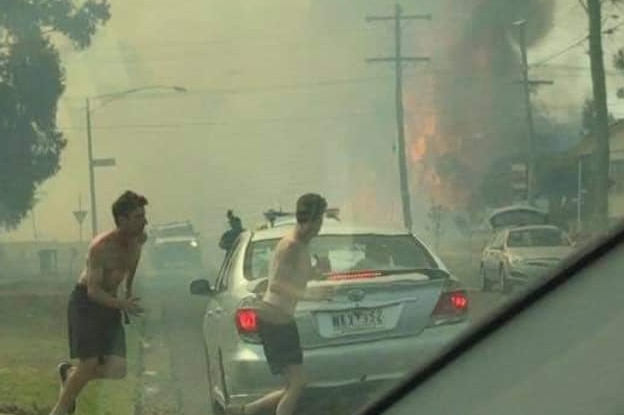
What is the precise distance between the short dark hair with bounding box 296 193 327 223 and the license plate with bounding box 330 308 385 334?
39 cm

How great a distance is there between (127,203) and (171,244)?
0.27 metres

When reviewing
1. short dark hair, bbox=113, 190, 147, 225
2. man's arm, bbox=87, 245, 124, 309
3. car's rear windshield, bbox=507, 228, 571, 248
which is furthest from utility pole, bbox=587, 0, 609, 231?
man's arm, bbox=87, 245, 124, 309

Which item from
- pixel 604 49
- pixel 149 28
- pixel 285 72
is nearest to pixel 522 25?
pixel 604 49

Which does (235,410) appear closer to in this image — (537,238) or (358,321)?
(358,321)

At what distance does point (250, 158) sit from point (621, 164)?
1783 millimetres

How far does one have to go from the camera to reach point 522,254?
4855mm

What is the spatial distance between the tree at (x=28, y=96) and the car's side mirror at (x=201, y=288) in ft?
2.82

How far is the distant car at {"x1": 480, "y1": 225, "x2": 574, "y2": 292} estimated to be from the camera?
452 cm

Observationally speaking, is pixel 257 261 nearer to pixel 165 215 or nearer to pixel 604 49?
pixel 165 215

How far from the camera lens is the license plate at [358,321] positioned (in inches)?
217

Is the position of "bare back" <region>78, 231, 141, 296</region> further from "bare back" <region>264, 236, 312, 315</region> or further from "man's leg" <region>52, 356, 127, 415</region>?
"bare back" <region>264, 236, 312, 315</region>

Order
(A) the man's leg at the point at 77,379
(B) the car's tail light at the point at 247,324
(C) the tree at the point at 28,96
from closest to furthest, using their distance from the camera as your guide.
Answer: (B) the car's tail light at the point at 247,324 < (A) the man's leg at the point at 77,379 < (C) the tree at the point at 28,96

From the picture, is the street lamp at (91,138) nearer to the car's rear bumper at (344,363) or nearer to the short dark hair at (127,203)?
the short dark hair at (127,203)

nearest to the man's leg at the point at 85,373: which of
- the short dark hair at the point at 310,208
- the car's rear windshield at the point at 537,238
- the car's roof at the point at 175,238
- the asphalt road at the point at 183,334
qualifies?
the asphalt road at the point at 183,334
